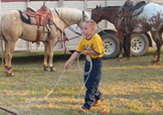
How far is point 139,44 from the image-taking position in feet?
33.3

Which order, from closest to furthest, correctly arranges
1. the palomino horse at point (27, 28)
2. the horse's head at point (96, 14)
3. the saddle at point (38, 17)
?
the palomino horse at point (27, 28) < the saddle at point (38, 17) < the horse's head at point (96, 14)

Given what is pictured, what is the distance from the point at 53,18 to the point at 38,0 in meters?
1.45

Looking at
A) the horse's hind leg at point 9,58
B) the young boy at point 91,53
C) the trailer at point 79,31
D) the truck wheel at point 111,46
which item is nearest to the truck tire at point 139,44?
the trailer at point 79,31

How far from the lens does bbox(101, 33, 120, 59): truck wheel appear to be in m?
9.70

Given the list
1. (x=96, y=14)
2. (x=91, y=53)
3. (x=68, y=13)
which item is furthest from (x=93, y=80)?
(x=96, y=14)

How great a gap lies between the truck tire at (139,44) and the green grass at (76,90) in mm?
1917

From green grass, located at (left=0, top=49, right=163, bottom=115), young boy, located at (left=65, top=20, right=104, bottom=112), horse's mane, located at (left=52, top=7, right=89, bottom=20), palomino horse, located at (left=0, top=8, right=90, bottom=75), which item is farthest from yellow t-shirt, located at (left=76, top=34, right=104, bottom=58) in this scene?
horse's mane, located at (left=52, top=7, right=89, bottom=20)

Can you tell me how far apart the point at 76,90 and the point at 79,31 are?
413cm

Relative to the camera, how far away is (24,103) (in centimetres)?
467

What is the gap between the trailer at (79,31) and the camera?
8.62 meters

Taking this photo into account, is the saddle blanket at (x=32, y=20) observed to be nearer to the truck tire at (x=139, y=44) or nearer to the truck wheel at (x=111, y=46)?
the truck wheel at (x=111, y=46)

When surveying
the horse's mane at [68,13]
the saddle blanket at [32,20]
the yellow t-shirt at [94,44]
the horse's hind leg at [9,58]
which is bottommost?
the horse's hind leg at [9,58]

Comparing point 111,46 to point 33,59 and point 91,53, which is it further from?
point 91,53

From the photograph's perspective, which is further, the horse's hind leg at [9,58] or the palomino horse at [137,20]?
the palomino horse at [137,20]
